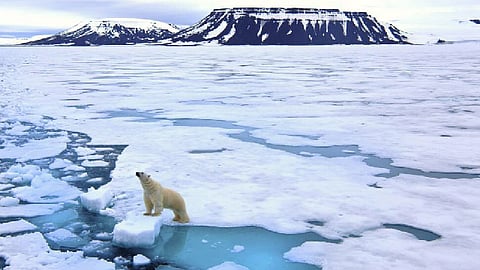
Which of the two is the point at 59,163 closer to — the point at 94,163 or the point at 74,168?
the point at 74,168

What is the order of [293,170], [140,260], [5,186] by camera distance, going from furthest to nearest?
1. [293,170]
2. [5,186]
3. [140,260]

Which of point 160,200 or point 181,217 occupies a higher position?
point 160,200

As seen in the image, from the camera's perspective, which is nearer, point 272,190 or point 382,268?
point 382,268

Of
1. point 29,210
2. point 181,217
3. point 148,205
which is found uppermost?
point 148,205

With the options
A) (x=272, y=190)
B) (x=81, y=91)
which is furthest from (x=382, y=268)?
(x=81, y=91)

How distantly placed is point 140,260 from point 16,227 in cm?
163

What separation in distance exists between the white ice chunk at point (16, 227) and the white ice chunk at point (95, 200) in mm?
631

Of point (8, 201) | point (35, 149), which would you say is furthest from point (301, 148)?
point (8, 201)

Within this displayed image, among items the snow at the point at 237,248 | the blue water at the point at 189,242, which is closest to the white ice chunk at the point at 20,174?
the blue water at the point at 189,242

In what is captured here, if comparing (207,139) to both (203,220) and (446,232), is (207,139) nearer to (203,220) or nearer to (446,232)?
(203,220)

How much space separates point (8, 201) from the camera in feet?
19.7

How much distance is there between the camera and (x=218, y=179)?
7.05 metres

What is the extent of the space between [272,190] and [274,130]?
4.30 meters

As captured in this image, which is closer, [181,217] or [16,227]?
[16,227]
